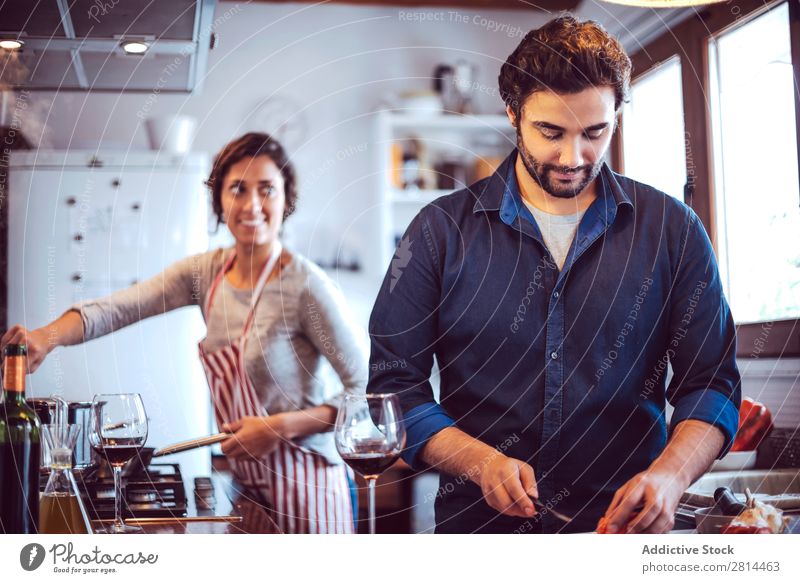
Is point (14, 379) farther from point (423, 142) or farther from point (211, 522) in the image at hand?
point (423, 142)

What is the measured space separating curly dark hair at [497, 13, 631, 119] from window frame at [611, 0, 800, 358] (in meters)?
0.24

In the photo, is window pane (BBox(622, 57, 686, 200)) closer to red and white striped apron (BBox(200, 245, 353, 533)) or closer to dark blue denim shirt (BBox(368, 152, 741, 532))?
dark blue denim shirt (BBox(368, 152, 741, 532))

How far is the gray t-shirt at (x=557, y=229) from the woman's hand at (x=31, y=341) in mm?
737

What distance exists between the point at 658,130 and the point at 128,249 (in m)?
1.67

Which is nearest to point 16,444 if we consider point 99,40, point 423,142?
point 99,40

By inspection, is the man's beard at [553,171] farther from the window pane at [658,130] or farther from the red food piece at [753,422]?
the red food piece at [753,422]

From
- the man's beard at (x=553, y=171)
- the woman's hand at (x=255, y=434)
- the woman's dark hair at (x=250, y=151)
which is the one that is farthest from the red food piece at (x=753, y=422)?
the woman's dark hair at (x=250, y=151)

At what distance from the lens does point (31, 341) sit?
4.39ft

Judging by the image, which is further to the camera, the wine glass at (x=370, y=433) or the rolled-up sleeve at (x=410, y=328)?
the rolled-up sleeve at (x=410, y=328)

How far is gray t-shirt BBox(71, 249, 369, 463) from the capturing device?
64.4 inches

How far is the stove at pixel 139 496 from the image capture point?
1293 mm

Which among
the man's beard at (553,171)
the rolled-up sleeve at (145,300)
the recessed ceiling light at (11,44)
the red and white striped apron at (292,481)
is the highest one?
the recessed ceiling light at (11,44)

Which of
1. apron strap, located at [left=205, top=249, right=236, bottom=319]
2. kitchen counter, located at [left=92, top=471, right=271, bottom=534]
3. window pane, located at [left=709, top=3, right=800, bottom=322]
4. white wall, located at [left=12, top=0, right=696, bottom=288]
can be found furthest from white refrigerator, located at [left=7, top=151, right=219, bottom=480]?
window pane, located at [left=709, top=3, right=800, bottom=322]
